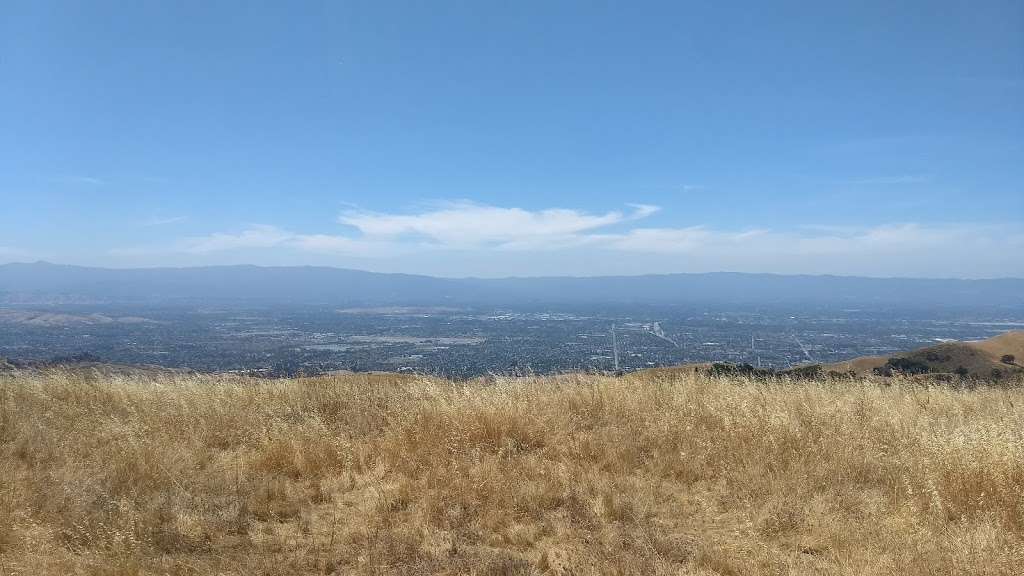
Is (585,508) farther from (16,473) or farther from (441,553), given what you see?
(16,473)

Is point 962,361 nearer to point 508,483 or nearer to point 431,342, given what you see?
point 508,483

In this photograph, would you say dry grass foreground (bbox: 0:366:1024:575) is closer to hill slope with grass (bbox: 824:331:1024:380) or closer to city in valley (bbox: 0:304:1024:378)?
hill slope with grass (bbox: 824:331:1024:380)

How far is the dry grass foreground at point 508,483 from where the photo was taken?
387 centimetres

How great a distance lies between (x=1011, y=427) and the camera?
568cm

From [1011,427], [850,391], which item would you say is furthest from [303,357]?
[1011,427]

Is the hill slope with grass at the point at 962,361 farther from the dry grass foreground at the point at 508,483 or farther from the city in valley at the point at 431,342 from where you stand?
the dry grass foreground at the point at 508,483

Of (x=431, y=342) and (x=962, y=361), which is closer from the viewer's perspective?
(x=962, y=361)

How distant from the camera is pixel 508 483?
5094 millimetres

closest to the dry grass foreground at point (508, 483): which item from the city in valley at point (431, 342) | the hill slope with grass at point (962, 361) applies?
the hill slope with grass at point (962, 361)

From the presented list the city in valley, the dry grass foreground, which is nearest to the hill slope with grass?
the city in valley

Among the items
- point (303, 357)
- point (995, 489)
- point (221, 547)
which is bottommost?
point (303, 357)

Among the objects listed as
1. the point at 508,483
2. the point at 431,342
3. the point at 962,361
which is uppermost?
the point at 508,483

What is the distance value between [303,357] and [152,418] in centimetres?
3419

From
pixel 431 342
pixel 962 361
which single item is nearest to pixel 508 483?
pixel 962 361
